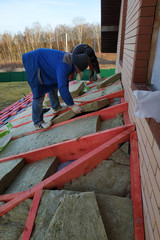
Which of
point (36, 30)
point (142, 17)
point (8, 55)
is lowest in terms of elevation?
point (8, 55)

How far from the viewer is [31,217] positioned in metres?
1.33

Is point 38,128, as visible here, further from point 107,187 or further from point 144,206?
point 144,206

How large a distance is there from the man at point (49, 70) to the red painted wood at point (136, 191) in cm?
131

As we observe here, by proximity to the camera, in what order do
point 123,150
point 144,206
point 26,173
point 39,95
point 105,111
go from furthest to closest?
point 39,95
point 105,111
point 26,173
point 123,150
point 144,206

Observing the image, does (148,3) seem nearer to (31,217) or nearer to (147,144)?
(147,144)

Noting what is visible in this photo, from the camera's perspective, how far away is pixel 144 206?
1.18 metres

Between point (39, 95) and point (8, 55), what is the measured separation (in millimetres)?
40410

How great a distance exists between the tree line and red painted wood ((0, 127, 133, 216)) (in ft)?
120

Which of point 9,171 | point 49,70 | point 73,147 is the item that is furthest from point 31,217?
point 49,70

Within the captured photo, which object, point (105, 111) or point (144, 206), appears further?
point (105, 111)

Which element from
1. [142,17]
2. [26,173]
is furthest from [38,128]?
[142,17]

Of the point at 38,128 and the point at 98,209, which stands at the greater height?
the point at 98,209

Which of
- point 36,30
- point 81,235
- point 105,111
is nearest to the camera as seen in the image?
point 81,235

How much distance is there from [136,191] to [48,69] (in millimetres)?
2379
